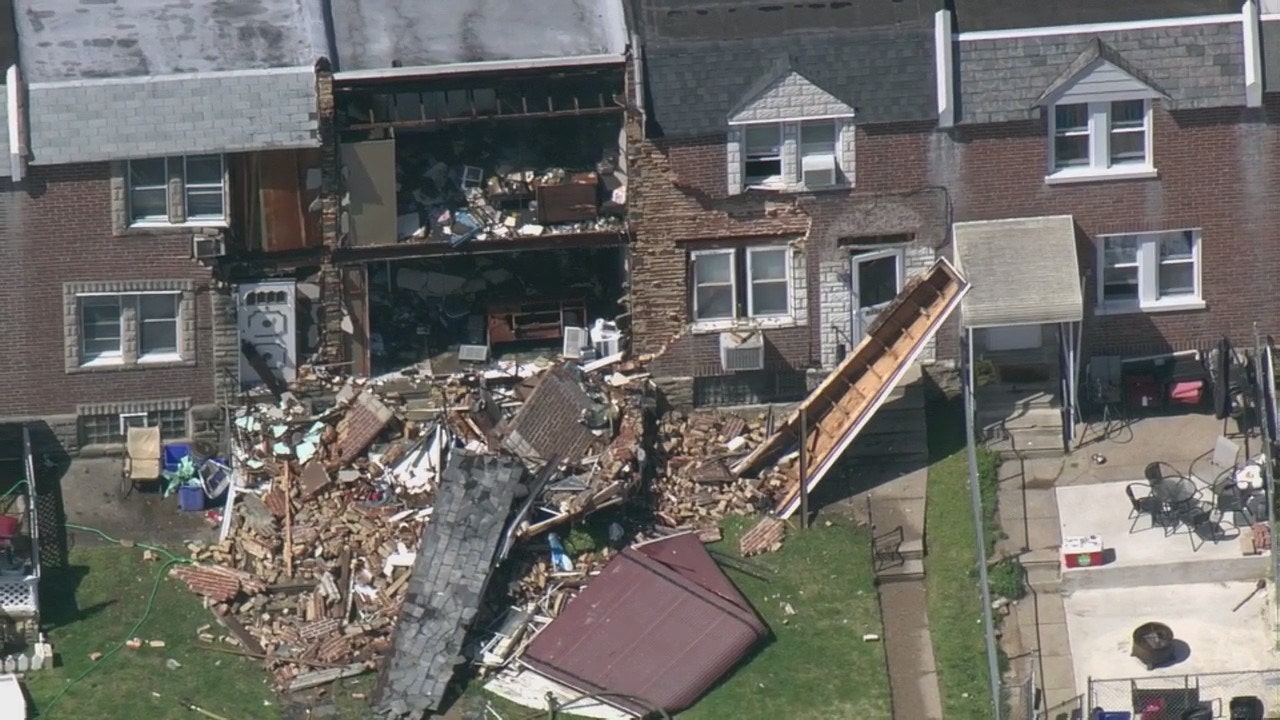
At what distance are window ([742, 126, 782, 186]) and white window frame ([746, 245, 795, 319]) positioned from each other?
3.54ft

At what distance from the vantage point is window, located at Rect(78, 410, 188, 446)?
57969 millimetres

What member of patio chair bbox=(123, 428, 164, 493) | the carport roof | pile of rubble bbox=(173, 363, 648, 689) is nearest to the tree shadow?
pile of rubble bbox=(173, 363, 648, 689)

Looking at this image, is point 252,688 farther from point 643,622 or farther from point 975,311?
Result: point 975,311

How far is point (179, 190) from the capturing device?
2254 inches

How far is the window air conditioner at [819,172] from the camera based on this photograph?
188ft

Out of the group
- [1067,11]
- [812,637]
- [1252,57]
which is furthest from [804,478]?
[1252,57]

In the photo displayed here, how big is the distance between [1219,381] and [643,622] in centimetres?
1039

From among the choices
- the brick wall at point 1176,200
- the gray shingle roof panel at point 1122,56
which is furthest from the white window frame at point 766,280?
the gray shingle roof panel at point 1122,56

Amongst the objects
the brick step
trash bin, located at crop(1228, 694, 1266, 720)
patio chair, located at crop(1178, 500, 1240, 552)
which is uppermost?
patio chair, located at crop(1178, 500, 1240, 552)

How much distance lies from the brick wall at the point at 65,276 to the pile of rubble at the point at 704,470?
727cm

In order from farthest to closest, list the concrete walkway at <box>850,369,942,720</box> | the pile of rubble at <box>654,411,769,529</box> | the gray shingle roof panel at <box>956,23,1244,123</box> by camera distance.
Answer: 1. the gray shingle roof panel at <box>956,23,1244,123</box>
2. the pile of rubble at <box>654,411,769,529</box>
3. the concrete walkway at <box>850,369,942,720</box>

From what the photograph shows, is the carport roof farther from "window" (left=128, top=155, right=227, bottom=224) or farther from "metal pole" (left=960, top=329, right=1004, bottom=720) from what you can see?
"window" (left=128, top=155, right=227, bottom=224)

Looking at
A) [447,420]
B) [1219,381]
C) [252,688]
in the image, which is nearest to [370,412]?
[447,420]

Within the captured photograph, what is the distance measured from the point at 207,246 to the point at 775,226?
8.82m
